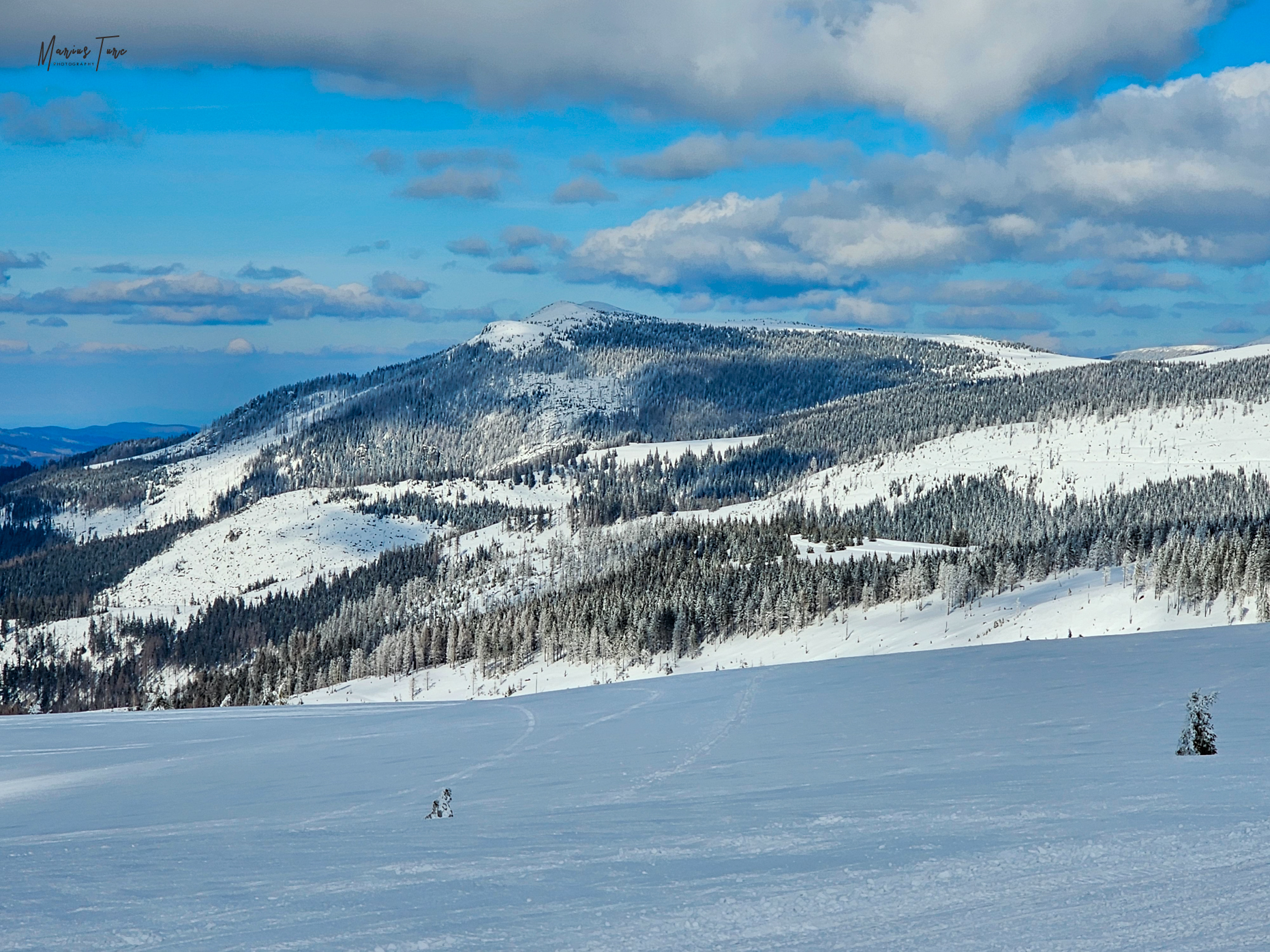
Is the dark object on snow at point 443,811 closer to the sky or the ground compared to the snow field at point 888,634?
closer to the sky

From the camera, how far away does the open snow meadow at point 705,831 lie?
8227 mm

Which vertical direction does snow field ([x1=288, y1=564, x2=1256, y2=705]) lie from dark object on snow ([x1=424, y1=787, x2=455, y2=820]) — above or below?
below

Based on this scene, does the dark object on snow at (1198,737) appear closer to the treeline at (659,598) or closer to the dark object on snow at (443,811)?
the dark object on snow at (443,811)

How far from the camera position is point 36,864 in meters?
11.7

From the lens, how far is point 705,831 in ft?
38.9

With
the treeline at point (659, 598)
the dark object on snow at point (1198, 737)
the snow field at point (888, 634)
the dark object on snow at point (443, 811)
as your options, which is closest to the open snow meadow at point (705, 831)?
the dark object on snow at point (443, 811)

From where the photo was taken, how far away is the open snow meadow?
27.0 ft

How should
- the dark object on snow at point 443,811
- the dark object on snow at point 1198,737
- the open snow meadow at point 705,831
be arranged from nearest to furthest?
the open snow meadow at point 705,831, the dark object on snow at point 443,811, the dark object on snow at point 1198,737

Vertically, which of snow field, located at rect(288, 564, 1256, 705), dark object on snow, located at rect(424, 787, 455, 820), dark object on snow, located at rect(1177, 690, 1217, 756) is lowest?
snow field, located at rect(288, 564, 1256, 705)

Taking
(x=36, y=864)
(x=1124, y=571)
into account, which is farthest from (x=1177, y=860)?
(x=1124, y=571)

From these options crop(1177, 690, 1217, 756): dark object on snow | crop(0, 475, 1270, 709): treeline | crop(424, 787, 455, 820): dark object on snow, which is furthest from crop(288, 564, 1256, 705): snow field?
crop(424, 787, 455, 820): dark object on snow

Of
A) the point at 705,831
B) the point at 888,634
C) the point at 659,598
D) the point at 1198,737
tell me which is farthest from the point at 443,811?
the point at 659,598

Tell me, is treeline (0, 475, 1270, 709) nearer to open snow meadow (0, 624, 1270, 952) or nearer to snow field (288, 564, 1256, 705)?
snow field (288, 564, 1256, 705)

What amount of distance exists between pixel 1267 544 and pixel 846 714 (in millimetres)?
89261
